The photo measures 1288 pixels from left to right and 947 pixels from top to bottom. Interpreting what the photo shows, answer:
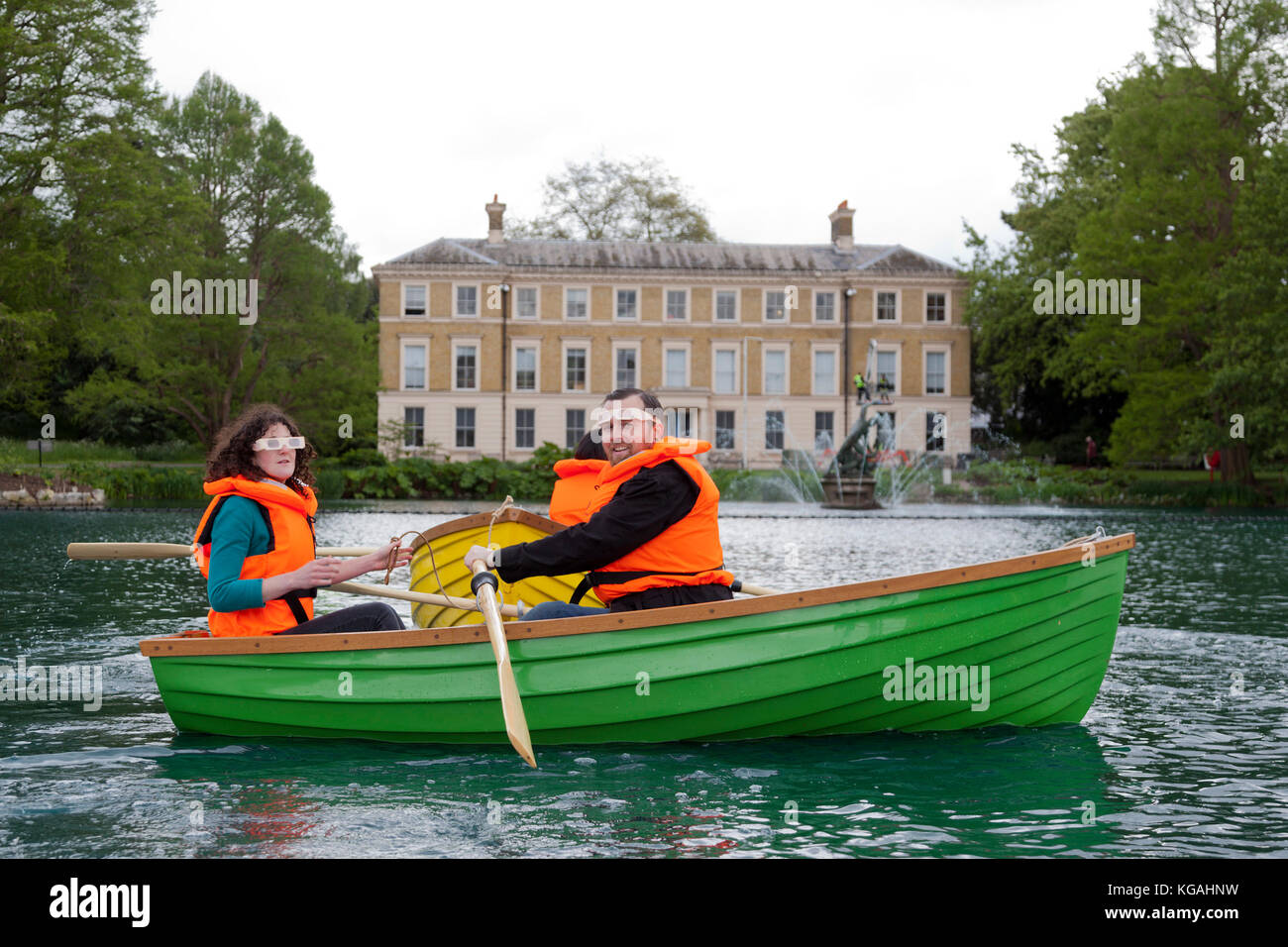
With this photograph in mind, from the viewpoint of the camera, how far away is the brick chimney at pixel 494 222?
164ft

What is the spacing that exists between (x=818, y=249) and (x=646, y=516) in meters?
46.8

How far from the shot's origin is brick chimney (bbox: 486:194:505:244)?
49.9m

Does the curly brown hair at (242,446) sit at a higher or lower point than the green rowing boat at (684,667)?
higher

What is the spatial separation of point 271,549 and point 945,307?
155 ft

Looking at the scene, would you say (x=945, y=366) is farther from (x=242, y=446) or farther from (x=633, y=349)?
(x=242, y=446)

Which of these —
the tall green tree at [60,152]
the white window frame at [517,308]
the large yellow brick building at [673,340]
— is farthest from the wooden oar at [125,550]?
the white window frame at [517,308]

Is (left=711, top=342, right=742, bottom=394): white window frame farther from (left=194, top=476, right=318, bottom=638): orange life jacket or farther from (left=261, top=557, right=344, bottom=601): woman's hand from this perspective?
(left=261, top=557, right=344, bottom=601): woman's hand

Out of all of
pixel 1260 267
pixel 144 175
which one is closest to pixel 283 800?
pixel 144 175

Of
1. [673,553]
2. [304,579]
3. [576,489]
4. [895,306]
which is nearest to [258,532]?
[304,579]

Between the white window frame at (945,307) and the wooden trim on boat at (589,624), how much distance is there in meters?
46.0

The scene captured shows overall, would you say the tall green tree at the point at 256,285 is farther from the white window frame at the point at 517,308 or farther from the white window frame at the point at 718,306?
the white window frame at the point at 718,306

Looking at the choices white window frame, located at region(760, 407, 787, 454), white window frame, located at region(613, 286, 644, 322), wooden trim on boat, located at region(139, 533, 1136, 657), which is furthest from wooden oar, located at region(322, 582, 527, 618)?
white window frame, located at region(613, 286, 644, 322)

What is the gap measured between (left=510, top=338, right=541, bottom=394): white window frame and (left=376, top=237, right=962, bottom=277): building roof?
3.10 metres

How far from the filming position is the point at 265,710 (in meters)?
5.79
